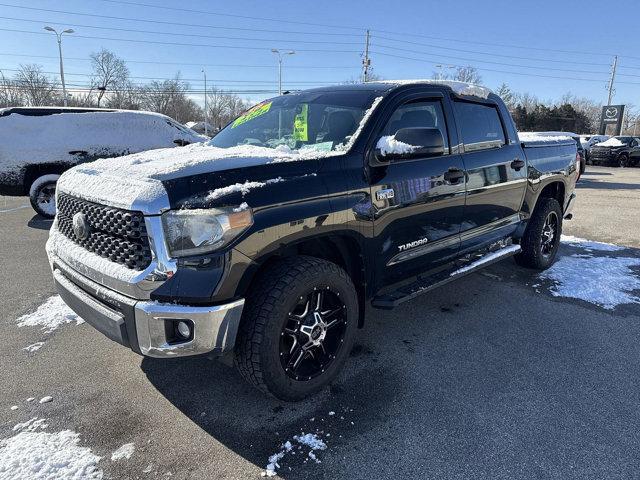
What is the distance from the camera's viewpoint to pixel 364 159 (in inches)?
117

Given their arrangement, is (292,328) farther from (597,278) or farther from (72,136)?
(72,136)

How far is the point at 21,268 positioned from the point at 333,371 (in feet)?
14.2

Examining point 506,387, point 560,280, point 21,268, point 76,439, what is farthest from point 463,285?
point 21,268

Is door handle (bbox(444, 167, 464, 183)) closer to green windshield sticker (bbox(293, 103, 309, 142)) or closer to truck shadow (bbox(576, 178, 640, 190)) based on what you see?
green windshield sticker (bbox(293, 103, 309, 142))

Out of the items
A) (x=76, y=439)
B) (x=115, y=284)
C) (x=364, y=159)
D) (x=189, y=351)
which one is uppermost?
(x=364, y=159)

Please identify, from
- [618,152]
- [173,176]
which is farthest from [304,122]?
[618,152]

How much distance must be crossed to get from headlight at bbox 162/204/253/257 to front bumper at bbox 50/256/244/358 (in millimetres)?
288

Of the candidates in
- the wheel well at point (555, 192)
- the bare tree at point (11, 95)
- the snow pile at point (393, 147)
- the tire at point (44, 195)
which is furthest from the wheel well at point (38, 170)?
the bare tree at point (11, 95)

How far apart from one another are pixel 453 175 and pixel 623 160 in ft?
86.2

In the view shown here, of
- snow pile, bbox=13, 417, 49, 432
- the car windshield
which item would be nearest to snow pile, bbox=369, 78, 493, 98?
the car windshield

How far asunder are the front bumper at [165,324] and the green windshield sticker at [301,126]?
1.46 meters

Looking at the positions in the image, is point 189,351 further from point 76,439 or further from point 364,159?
point 364,159

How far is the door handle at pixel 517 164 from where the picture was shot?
14.6 feet

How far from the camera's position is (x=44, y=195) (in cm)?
814
